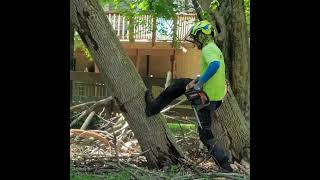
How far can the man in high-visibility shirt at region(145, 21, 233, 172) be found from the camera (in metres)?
6.73

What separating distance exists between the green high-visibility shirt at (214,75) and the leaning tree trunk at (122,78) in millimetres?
712

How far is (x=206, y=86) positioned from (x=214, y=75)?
0.59 feet

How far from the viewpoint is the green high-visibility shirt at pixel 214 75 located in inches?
268

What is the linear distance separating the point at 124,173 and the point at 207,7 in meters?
3.74

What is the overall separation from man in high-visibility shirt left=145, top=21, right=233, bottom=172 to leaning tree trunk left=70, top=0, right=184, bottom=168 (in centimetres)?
17

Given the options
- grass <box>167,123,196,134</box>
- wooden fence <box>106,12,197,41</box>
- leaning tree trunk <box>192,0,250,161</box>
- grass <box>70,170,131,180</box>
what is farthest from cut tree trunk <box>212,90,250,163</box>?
wooden fence <box>106,12,197,41</box>

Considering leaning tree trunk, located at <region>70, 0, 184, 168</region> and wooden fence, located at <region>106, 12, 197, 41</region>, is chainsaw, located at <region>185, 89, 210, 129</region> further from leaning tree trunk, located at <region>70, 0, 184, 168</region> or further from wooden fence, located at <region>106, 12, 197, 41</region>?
wooden fence, located at <region>106, 12, 197, 41</region>

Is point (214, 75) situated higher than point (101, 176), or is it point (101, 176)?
point (214, 75)

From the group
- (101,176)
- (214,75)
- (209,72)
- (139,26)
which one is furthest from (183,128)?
(139,26)

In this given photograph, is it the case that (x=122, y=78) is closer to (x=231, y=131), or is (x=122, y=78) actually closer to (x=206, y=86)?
(x=206, y=86)

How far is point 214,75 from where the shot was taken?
22.6 ft

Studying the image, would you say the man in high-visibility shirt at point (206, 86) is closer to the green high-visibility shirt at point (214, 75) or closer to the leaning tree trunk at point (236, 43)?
the green high-visibility shirt at point (214, 75)
